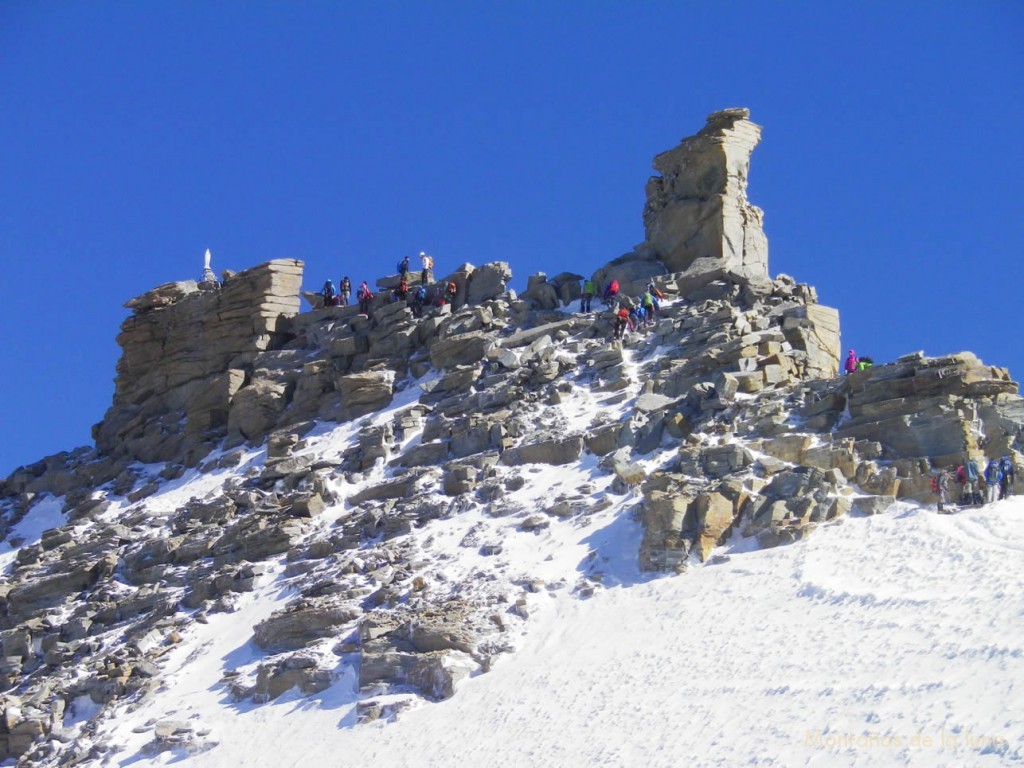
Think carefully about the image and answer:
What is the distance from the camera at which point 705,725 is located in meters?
27.8

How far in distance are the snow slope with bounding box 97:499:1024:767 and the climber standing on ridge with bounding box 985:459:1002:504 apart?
1.00 feet

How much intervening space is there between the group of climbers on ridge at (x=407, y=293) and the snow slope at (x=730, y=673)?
51.2 feet

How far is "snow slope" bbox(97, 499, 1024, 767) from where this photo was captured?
2623 centimetres

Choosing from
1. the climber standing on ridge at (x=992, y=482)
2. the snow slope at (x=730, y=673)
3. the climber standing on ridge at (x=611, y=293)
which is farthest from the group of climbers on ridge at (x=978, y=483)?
the climber standing on ridge at (x=611, y=293)

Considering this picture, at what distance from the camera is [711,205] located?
48.2m

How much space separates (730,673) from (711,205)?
2173cm

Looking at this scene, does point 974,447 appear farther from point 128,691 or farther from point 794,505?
point 128,691

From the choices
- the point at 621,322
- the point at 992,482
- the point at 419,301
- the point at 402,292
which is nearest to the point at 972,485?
the point at 992,482

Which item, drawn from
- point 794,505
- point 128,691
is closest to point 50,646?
point 128,691

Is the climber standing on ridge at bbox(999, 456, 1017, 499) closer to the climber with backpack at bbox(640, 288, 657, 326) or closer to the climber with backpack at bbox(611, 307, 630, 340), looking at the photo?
the climber with backpack at bbox(611, 307, 630, 340)

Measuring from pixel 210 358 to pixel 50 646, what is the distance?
1461 cm

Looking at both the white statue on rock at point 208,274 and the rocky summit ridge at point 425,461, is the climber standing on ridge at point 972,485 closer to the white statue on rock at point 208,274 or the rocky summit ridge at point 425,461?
the rocky summit ridge at point 425,461

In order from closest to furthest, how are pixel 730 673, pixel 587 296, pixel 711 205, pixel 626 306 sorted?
pixel 730 673, pixel 626 306, pixel 587 296, pixel 711 205

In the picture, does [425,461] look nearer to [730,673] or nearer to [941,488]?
[941,488]
